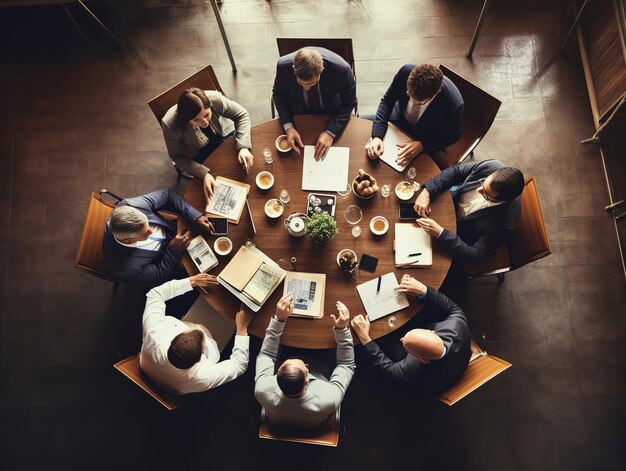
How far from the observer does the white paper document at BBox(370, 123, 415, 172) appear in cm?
301

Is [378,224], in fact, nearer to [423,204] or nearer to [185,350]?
[423,204]

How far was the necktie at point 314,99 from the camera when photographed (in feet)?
10.4

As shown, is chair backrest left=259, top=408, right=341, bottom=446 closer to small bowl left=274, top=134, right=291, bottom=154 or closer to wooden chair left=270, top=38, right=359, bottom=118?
small bowl left=274, top=134, right=291, bottom=154

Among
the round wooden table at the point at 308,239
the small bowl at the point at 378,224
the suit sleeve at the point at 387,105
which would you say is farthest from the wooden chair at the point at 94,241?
the suit sleeve at the point at 387,105

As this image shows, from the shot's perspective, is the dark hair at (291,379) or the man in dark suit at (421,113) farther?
the man in dark suit at (421,113)

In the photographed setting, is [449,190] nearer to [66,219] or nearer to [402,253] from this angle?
[402,253]

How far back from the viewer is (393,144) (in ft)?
10.0

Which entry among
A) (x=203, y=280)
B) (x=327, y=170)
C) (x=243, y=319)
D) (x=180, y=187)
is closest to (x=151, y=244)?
(x=203, y=280)

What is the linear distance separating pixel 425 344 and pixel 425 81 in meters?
1.67

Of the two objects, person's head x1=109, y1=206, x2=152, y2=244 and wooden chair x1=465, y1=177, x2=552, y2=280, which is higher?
person's head x1=109, y1=206, x2=152, y2=244

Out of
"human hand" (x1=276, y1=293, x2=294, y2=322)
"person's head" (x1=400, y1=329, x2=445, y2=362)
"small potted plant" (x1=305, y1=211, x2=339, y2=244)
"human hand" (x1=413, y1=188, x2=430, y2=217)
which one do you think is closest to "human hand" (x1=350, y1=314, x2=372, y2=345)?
"person's head" (x1=400, y1=329, x2=445, y2=362)

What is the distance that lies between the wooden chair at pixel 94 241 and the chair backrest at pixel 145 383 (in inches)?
25.5

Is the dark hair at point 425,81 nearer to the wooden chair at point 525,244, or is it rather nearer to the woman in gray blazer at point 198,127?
the wooden chair at point 525,244

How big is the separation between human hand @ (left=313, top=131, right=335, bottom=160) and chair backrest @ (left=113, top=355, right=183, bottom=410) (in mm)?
1864
